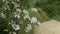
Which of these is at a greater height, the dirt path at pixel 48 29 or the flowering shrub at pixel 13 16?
the flowering shrub at pixel 13 16

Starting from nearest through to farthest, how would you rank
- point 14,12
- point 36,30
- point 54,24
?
point 14,12 < point 36,30 < point 54,24

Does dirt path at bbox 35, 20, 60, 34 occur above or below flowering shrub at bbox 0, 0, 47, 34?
below

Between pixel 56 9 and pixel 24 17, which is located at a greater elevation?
pixel 24 17

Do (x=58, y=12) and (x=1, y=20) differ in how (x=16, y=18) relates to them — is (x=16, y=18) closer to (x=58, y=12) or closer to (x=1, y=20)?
(x=1, y=20)

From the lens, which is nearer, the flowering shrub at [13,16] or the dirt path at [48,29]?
the flowering shrub at [13,16]

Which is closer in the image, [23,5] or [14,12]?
[14,12]

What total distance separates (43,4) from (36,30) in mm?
3704

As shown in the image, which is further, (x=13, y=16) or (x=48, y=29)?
(x=48, y=29)

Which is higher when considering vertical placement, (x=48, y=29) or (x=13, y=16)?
(x=13, y=16)

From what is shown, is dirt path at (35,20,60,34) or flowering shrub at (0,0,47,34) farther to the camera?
dirt path at (35,20,60,34)

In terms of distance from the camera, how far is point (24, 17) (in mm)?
5984

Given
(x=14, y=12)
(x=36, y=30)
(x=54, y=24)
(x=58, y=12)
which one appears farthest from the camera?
(x=58, y=12)

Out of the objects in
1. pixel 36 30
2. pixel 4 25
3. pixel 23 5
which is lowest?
pixel 36 30

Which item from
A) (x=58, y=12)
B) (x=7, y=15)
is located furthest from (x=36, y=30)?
(x=58, y=12)
